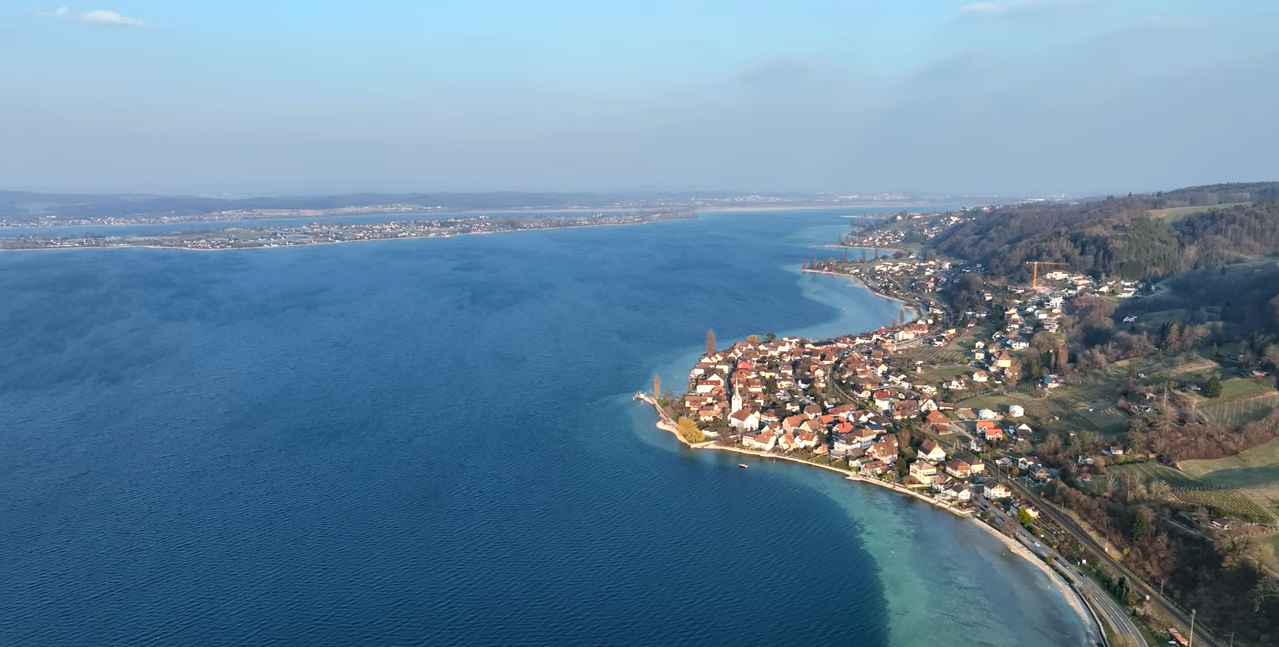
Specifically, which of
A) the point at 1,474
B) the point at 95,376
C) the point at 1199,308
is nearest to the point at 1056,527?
the point at 1199,308

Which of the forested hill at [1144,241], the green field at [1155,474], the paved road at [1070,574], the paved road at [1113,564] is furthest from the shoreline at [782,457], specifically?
the forested hill at [1144,241]

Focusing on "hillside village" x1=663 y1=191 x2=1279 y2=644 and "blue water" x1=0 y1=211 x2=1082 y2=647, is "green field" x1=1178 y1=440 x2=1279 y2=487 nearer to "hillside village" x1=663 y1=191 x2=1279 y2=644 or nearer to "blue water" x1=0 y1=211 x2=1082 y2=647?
"hillside village" x1=663 y1=191 x2=1279 y2=644

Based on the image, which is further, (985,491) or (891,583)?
(985,491)

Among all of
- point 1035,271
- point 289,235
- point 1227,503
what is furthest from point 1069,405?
point 289,235

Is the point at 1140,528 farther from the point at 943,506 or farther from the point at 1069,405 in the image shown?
the point at 1069,405

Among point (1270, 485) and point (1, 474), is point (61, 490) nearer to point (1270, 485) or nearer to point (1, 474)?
point (1, 474)

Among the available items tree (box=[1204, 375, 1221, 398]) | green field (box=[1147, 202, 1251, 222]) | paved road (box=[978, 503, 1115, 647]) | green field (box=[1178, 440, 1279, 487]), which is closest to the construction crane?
green field (box=[1147, 202, 1251, 222])
